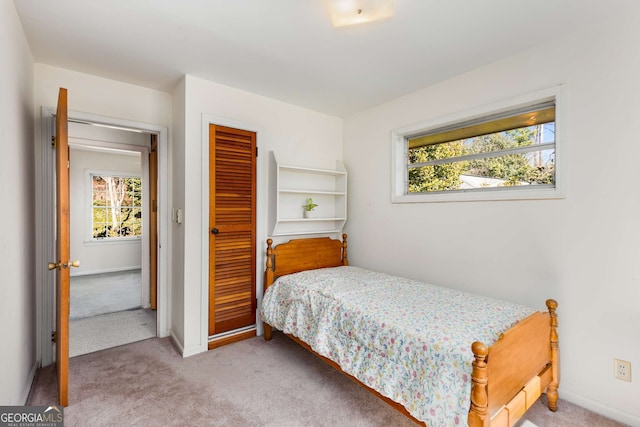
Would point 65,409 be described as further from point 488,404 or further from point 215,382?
point 488,404

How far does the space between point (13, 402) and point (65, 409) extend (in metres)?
0.31

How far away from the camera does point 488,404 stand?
1322 millimetres

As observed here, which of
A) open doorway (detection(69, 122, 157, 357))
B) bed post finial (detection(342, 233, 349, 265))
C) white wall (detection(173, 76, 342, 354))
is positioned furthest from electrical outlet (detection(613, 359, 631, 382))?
open doorway (detection(69, 122, 157, 357))

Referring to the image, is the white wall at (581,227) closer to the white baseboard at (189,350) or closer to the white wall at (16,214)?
the white baseboard at (189,350)

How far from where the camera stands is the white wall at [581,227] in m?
1.78

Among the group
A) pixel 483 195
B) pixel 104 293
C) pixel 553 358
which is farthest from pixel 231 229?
pixel 104 293

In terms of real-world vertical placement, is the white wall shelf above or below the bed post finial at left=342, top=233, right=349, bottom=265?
above

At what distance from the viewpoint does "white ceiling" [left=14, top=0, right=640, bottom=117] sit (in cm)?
175

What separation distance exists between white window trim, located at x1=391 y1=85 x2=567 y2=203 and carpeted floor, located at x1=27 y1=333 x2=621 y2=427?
4.59 ft

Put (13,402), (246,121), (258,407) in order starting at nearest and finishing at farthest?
1. (13,402)
2. (258,407)
3. (246,121)

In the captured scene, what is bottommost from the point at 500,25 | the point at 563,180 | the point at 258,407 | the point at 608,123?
the point at 258,407

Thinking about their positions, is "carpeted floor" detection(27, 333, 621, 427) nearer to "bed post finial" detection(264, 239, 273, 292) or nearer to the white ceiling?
"bed post finial" detection(264, 239, 273, 292)

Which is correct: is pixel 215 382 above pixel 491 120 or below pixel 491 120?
below

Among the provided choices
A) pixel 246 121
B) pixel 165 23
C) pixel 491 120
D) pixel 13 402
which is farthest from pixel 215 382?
pixel 491 120
